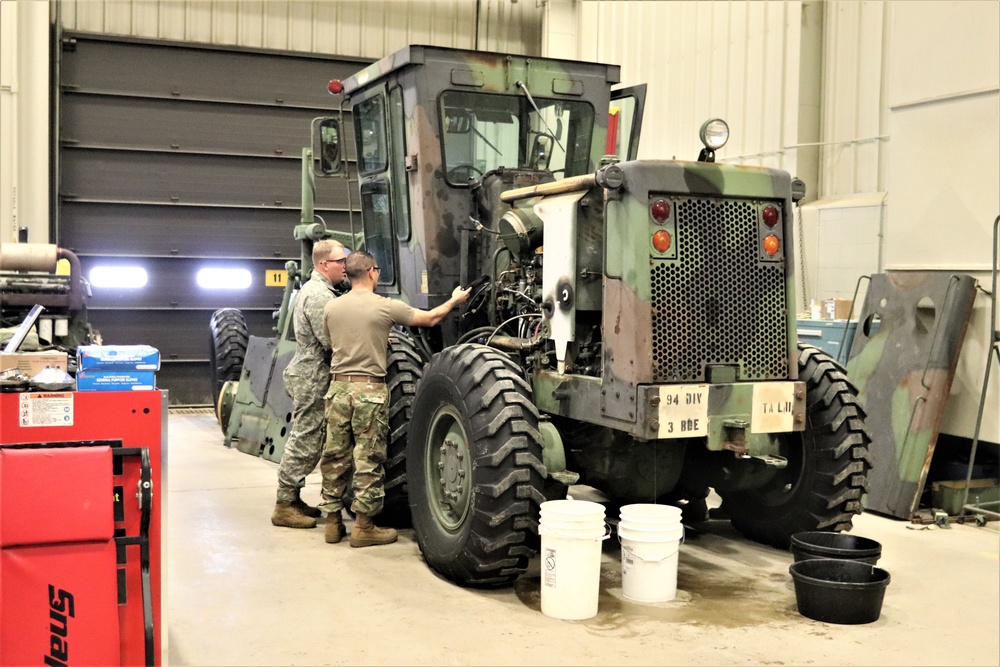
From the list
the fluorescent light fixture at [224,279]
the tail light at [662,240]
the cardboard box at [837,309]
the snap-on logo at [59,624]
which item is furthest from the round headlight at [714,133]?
the fluorescent light fixture at [224,279]

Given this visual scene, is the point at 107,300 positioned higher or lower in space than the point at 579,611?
higher

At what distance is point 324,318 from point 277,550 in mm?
1332

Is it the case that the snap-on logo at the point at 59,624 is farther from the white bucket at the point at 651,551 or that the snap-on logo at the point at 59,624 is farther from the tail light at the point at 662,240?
the tail light at the point at 662,240

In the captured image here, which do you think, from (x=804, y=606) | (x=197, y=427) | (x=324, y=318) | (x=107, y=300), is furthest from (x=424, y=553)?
(x=107, y=300)

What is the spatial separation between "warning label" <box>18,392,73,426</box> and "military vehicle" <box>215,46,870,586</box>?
6.46 ft

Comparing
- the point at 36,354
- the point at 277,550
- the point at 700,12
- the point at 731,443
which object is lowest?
the point at 277,550

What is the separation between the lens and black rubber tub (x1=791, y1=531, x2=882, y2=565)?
4934 millimetres

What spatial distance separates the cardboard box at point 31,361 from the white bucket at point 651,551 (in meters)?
2.62

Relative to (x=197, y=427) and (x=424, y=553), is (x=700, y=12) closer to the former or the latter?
(x=197, y=427)

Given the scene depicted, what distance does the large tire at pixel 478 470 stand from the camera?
15.8 feet

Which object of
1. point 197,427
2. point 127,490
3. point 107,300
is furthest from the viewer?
point 107,300

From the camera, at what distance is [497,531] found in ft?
15.8

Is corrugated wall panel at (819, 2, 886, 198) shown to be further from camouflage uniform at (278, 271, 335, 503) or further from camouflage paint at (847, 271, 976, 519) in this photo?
camouflage uniform at (278, 271, 335, 503)

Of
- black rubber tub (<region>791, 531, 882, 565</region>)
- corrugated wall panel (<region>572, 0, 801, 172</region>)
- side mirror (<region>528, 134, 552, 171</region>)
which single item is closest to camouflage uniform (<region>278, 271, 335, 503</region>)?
side mirror (<region>528, 134, 552, 171</region>)
